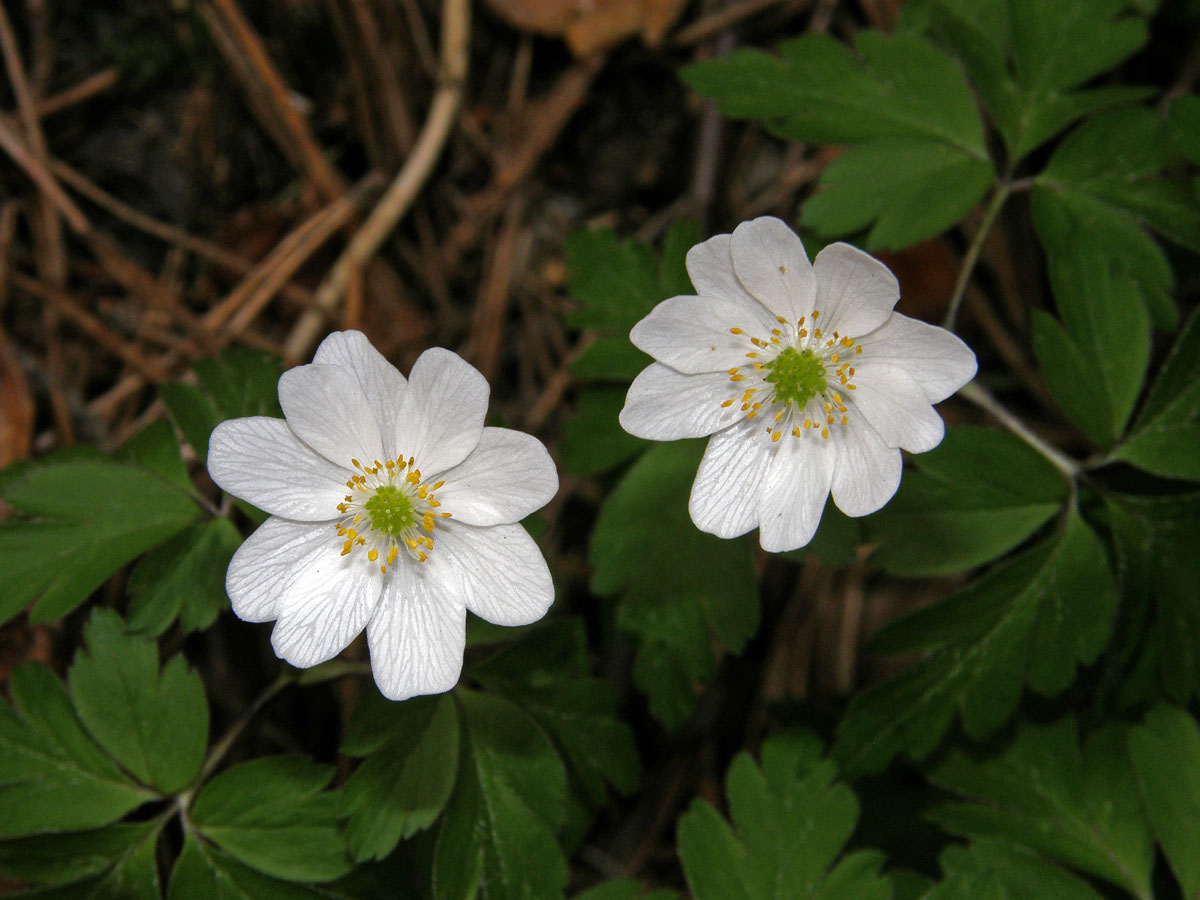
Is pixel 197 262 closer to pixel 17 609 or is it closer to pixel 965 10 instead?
pixel 17 609

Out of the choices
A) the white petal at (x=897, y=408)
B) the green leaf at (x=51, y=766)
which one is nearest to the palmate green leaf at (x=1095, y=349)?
the white petal at (x=897, y=408)

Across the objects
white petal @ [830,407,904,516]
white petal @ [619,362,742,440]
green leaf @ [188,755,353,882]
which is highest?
white petal @ [619,362,742,440]

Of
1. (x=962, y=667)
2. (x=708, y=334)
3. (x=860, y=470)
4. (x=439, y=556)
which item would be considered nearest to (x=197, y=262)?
(x=439, y=556)

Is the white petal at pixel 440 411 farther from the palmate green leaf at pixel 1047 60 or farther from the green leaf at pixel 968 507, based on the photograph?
the palmate green leaf at pixel 1047 60

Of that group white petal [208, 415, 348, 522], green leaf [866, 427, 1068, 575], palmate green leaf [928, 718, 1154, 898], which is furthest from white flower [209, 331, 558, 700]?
palmate green leaf [928, 718, 1154, 898]

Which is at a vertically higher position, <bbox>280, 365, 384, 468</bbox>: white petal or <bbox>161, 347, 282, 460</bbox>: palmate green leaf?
<bbox>280, 365, 384, 468</bbox>: white petal

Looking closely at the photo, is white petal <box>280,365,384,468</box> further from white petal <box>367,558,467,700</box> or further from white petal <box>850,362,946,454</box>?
white petal <box>850,362,946,454</box>

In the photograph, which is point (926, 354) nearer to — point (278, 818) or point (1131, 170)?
point (1131, 170)

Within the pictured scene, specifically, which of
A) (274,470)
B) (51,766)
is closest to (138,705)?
(51,766)
